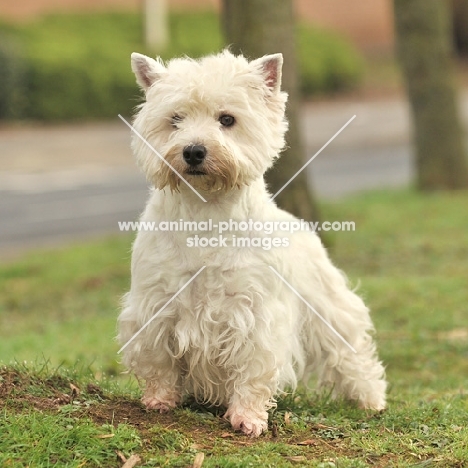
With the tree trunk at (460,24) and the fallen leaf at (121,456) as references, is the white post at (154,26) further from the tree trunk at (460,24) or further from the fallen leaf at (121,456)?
the fallen leaf at (121,456)

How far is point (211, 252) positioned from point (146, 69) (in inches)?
40.2

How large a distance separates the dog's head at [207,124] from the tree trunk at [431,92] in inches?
371

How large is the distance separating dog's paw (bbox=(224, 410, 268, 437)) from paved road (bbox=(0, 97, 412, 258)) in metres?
8.55

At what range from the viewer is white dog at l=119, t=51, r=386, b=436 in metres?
4.80

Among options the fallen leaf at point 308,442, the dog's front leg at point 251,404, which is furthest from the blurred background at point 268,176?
the fallen leaf at point 308,442

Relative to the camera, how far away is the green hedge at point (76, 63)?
24.9 m

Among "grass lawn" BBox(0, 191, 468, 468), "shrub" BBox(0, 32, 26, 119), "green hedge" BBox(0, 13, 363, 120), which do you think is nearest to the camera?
"grass lawn" BBox(0, 191, 468, 468)

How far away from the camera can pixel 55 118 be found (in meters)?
25.6

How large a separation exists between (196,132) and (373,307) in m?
4.35

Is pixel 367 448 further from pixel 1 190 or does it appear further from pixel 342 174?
pixel 342 174

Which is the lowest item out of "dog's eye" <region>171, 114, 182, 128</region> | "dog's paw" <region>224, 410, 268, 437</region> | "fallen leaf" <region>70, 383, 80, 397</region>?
"dog's paw" <region>224, 410, 268, 437</region>

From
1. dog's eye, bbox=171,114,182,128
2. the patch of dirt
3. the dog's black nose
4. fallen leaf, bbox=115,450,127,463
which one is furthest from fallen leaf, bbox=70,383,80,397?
→ dog's eye, bbox=171,114,182,128

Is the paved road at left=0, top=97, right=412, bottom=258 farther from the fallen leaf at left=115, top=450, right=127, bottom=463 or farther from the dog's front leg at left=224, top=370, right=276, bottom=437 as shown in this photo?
the fallen leaf at left=115, top=450, right=127, bottom=463

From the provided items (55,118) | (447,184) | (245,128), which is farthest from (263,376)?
(55,118)
